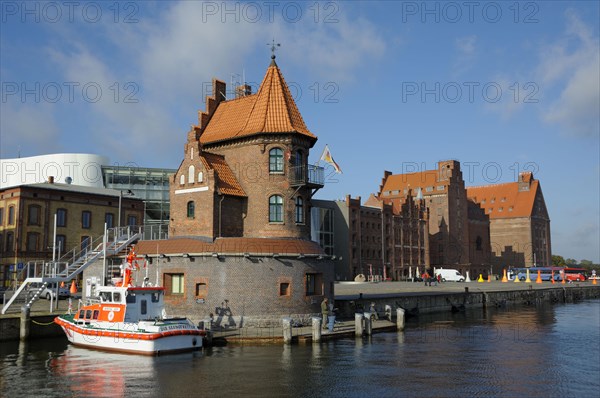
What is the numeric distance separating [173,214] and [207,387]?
2039 centimetres

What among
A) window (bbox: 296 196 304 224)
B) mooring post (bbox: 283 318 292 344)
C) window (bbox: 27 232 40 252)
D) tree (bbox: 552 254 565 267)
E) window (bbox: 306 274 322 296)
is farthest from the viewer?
tree (bbox: 552 254 565 267)

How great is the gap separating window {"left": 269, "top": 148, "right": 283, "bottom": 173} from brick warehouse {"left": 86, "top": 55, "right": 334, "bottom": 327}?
0.07m

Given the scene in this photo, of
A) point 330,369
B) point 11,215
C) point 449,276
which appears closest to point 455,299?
point 330,369

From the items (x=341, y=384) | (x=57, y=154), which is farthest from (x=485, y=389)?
(x=57, y=154)

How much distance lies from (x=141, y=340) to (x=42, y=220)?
37.5 metres

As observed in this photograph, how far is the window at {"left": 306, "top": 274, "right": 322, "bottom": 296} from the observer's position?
40.0 metres

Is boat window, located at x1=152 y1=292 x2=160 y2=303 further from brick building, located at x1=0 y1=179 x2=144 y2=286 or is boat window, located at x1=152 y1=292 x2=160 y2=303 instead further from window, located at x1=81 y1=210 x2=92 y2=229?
window, located at x1=81 y1=210 x2=92 y2=229

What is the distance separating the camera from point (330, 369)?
28.0 metres

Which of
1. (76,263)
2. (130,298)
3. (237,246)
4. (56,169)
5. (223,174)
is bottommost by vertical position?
(130,298)

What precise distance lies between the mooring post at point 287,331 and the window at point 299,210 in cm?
995

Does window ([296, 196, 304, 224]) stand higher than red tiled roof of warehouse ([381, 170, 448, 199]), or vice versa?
red tiled roof of warehouse ([381, 170, 448, 199])

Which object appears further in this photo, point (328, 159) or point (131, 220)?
point (131, 220)

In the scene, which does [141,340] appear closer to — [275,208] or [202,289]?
[202,289]

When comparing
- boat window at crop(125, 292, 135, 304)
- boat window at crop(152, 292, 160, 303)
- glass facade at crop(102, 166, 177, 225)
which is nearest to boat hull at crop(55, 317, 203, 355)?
boat window at crop(125, 292, 135, 304)
